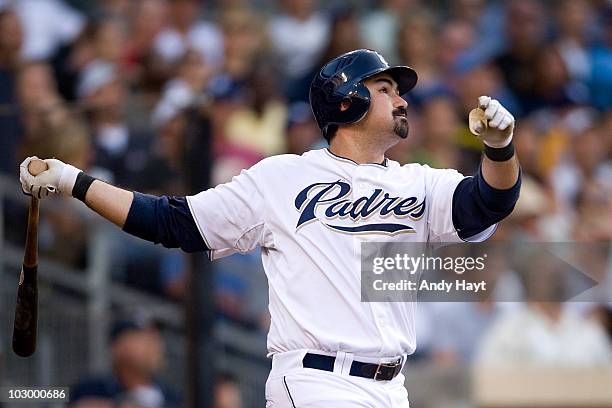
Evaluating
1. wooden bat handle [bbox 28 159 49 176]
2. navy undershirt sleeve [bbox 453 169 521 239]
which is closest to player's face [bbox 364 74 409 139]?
→ navy undershirt sleeve [bbox 453 169 521 239]

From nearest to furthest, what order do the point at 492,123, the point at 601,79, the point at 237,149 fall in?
1. the point at 492,123
2. the point at 237,149
3. the point at 601,79

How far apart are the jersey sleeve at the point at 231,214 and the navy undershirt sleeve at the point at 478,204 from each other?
0.68m

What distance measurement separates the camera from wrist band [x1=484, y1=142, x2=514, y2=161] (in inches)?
151

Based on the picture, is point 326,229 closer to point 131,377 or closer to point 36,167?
point 36,167

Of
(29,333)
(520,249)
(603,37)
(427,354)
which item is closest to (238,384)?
(427,354)

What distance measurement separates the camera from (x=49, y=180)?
402 centimetres

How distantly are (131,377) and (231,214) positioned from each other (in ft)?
8.04

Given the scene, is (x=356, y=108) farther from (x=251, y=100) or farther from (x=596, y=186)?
(x=596, y=186)

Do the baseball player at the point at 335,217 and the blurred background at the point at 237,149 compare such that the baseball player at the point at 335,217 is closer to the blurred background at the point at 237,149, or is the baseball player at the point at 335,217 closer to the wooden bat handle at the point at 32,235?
the wooden bat handle at the point at 32,235

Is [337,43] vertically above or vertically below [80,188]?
above

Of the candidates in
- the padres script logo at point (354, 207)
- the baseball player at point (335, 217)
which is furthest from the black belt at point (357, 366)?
the padres script logo at point (354, 207)

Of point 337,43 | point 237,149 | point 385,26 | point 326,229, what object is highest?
point 385,26

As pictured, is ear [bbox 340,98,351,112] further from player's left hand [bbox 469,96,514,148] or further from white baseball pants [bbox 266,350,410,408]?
white baseball pants [bbox 266,350,410,408]

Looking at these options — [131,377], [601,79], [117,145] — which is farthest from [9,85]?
[601,79]
